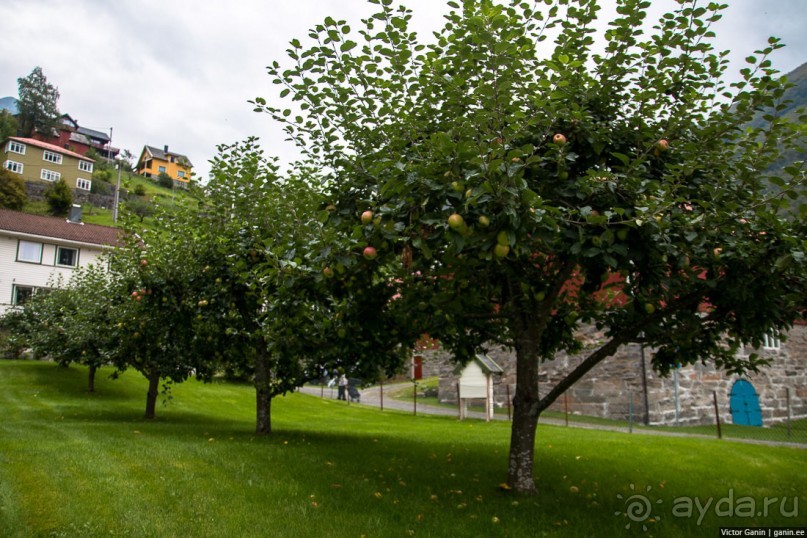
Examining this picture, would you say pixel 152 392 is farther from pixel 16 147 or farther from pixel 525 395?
pixel 16 147

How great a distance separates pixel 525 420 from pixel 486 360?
530 inches

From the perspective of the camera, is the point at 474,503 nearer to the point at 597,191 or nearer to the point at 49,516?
the point at 597,191

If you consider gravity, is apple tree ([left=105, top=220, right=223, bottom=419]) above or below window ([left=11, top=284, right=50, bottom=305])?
below

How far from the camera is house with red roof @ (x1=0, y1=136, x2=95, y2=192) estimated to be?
75.9 meters

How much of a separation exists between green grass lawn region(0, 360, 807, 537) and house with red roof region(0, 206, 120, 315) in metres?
31.0

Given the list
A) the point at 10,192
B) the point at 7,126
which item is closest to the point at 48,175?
the point at 7,126

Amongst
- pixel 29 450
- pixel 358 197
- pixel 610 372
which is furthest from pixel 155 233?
pixel 610 372

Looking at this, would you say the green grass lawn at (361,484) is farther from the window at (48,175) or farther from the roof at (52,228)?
the window at (48,175)

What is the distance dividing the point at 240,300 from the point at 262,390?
2.11m

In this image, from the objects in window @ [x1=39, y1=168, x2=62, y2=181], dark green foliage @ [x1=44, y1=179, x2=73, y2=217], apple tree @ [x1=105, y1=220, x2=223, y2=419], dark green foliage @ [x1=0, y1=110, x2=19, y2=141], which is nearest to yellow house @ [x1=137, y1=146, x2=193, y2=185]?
dark green foliage @ [x1=0, y1=110, x2=19, y2=141]

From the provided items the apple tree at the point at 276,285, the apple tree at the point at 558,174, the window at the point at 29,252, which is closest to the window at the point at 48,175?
the window at the point at 29,252

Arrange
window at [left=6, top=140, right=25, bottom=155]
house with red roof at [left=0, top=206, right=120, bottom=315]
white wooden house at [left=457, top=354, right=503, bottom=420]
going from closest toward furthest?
white wooden house at [left=457, top=354, right=503, bottom=420] → house with red roof at [left=0, top=206, right=120, bottom=315] → window at [left=6, top=140, right=25, bottom=155]

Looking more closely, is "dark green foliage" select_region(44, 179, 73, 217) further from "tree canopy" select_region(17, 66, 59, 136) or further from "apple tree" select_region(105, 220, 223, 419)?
"apple tree" select_region(105, 220, 223, 419)

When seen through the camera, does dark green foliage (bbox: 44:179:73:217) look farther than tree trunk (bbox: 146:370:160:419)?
Yes
